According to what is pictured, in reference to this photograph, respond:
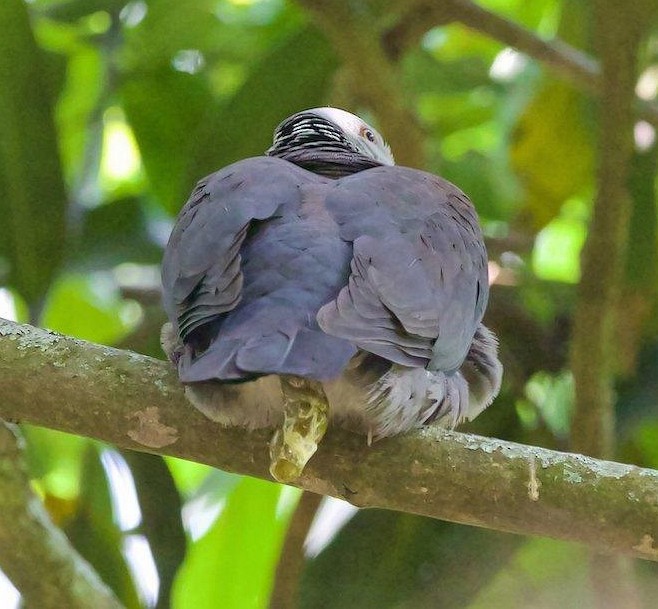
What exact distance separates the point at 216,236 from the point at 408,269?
32cm

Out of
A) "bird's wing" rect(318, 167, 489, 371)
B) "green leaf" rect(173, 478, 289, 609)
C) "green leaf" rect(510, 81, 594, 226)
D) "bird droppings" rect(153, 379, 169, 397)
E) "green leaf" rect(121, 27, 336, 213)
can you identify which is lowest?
"green leaf" rect(173, 478, 289, 609)

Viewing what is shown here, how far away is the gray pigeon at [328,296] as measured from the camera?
1607mm

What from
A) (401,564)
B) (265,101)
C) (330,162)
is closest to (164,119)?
(265,101)

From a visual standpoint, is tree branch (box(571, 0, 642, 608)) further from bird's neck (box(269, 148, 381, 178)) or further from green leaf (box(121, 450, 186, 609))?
green leaf (box(121, 450, 186, 609))

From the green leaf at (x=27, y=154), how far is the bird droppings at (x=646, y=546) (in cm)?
171

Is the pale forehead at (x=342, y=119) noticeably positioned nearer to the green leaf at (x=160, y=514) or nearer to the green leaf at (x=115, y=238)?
the green leaf at (x=115, y=238)

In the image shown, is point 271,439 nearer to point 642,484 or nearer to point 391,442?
point 391,442

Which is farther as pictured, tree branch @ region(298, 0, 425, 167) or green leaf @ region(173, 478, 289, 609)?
green leaf @ region(173, 478, 289, 609)

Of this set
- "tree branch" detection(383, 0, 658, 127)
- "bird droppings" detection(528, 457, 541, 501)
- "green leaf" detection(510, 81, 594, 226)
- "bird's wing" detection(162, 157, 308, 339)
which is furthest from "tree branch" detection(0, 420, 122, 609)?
"green leaf" detection(510, 81, 594, 226)

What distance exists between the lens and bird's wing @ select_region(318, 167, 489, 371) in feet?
5.51

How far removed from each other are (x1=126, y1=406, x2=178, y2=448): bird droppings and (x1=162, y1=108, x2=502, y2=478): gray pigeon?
0.07 metres

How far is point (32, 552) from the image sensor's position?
2080 mm

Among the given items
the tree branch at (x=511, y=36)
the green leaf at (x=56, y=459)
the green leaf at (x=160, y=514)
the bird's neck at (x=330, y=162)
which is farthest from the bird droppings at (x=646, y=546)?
the green leaf at (x=56, y=459)

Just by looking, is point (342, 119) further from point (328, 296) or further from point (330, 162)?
point (328, 296)
